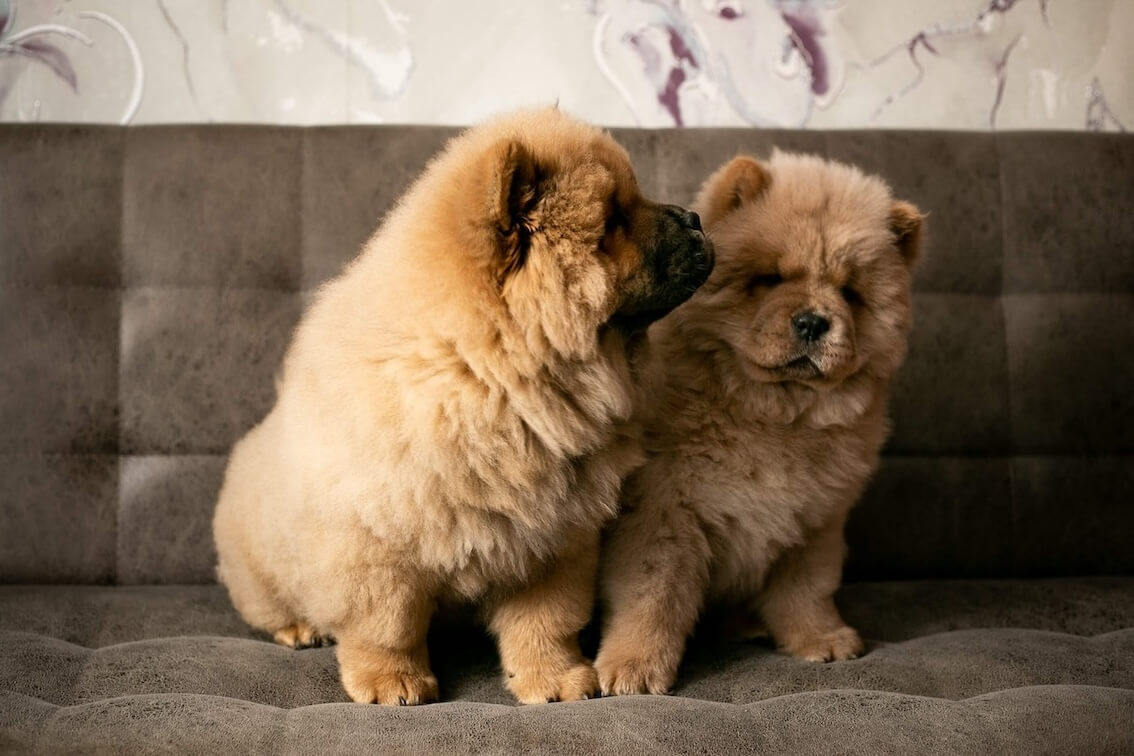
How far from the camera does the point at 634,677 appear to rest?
5.39ft

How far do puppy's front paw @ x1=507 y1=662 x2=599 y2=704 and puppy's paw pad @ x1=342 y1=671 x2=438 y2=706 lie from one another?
0.45ft

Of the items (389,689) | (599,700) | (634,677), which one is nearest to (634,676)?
(634,677)

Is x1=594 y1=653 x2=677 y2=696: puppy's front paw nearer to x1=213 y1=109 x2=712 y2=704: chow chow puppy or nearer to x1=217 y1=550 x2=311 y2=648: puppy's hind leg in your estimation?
x1=213 y1=109 x2=712 y2=704: chow chow puppy

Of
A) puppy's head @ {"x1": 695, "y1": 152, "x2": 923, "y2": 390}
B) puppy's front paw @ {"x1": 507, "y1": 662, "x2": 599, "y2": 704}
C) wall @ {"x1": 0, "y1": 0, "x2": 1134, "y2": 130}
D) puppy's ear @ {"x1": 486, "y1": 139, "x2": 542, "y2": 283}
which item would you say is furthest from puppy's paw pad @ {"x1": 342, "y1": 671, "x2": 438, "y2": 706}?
wall @ {"x1": 0, "y1": 0, "x2": 1134, "y2": 130}

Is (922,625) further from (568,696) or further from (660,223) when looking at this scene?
(660,223)

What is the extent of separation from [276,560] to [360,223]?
2.91ft

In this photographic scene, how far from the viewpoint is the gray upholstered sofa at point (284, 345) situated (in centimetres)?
214

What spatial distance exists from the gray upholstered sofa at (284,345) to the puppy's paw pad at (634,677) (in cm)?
18

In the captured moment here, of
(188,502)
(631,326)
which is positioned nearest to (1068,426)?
(631,326)

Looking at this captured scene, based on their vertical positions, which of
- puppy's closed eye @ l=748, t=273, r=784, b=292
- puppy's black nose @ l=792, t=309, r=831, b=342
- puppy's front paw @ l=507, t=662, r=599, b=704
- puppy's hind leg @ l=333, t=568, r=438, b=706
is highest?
puppy's closed eye @ l=748, t=273, r=784, b=292

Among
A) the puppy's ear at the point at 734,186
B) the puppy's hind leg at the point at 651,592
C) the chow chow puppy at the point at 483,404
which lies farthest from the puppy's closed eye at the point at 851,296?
the puppy's hind leg at the point at 651,592

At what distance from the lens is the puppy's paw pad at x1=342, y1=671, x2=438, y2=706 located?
1.58m

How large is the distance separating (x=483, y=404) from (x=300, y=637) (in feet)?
2.32

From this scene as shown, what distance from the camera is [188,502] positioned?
230 centimetres
